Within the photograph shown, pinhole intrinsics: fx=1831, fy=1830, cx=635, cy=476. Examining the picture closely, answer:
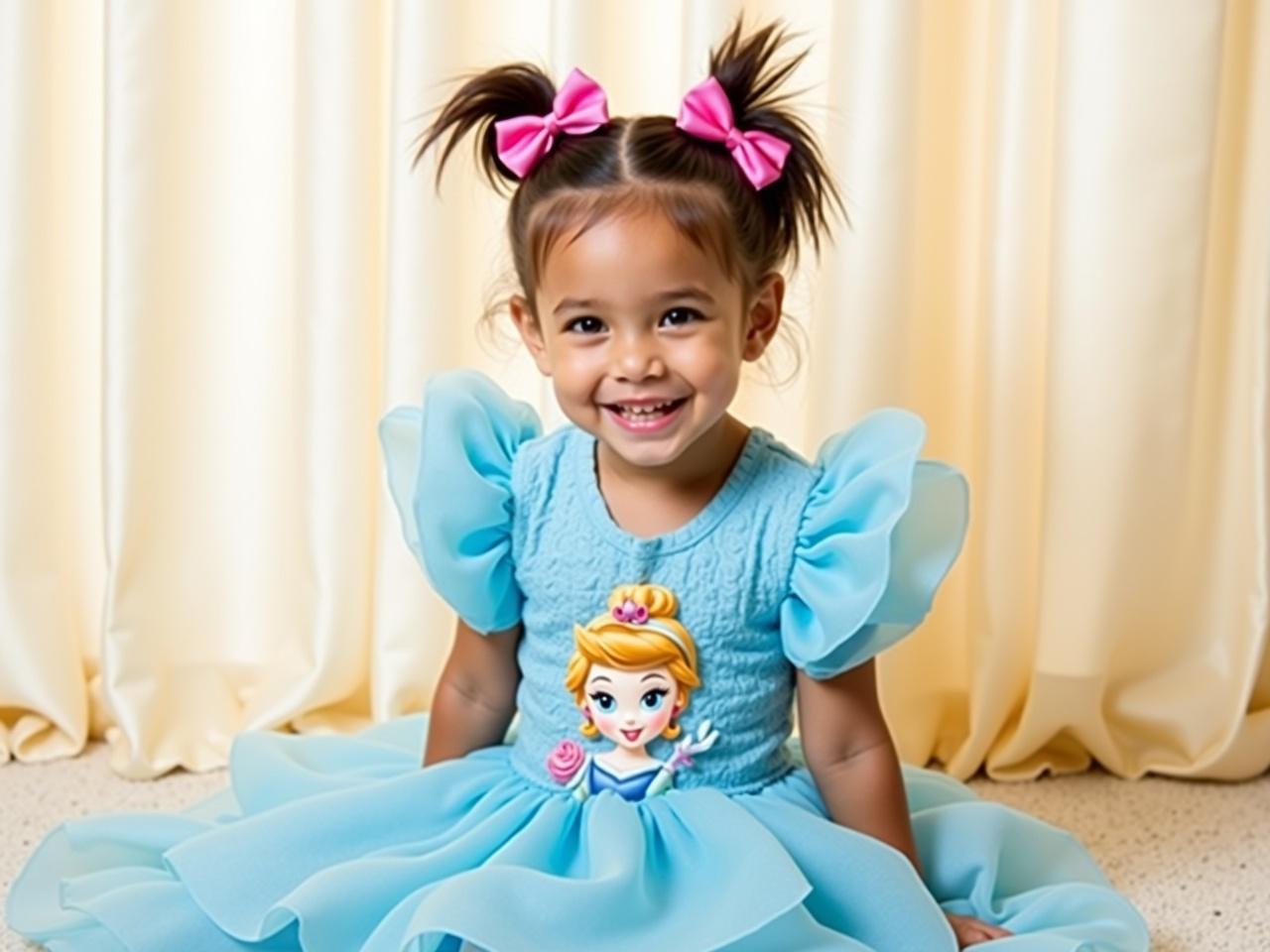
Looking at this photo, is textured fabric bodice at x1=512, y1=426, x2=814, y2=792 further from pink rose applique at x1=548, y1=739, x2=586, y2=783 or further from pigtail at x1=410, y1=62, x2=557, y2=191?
pigtail at x1=410, y1=62, x2=557, y2=191

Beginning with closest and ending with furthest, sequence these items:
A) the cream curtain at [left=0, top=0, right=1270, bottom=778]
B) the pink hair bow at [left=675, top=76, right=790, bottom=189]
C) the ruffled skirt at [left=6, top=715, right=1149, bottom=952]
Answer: the ruffled skirt at [left=6, top=715, right=1149, bottom=952] < the pink hair bow at [left=675, top=76, right=790, bottom=189] < the cream curtain at [left=0, top=0, right=1270, bottom=778]

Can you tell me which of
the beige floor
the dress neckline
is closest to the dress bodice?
the dress neckline

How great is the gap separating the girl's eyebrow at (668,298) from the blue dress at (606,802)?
0.16 meters

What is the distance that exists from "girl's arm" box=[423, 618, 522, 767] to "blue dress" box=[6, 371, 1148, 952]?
4 cm

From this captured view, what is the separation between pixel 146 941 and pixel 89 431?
0.78 meters

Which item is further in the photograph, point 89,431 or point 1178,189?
point 89,431

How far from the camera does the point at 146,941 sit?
49.9 inches

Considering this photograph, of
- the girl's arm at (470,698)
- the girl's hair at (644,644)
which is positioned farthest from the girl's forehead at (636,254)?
the girl's arm at (470,698)

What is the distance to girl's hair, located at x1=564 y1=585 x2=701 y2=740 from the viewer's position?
1.32 metres

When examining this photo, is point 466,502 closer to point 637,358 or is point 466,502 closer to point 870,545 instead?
point 637,358

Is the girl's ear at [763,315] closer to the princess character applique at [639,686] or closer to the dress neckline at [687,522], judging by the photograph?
the dress neckline at [687,522]

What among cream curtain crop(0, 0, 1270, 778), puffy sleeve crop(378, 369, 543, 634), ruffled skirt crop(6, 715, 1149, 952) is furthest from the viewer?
cream curtain crop(0, 0, 1270, 778)

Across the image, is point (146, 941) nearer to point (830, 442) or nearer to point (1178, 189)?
point (830, 442)

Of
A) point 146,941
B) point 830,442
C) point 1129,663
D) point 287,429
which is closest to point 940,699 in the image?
point 1129,663
